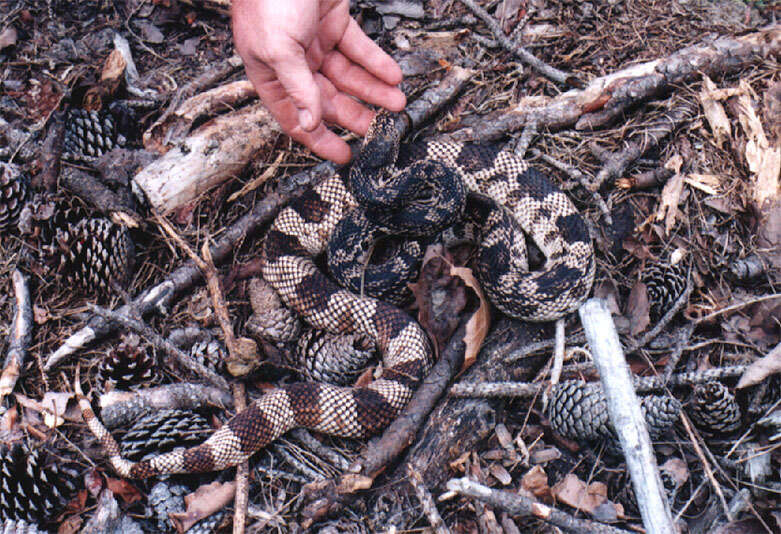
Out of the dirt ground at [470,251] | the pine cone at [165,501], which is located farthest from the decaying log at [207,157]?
the pine cone at [165,501]

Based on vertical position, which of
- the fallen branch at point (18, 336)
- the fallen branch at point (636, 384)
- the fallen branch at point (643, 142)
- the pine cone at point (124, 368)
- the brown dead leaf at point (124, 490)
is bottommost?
the brown dead leaf at point (124, 490)

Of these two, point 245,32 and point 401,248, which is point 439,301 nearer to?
point 401,248

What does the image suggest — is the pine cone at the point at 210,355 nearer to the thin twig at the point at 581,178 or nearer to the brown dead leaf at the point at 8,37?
the thin twig at the point at 581,178

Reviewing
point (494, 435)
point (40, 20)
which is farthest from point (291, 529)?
point (40, 20)

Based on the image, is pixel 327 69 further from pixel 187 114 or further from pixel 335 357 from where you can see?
pixel 335 357

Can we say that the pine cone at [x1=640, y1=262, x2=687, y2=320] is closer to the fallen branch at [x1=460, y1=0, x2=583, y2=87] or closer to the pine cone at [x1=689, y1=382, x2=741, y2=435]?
the pine cone at [x1=689, y1=382, x2=741, y2=435]
